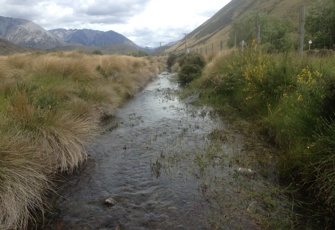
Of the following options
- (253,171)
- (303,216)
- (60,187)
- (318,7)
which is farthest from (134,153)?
(318,7)

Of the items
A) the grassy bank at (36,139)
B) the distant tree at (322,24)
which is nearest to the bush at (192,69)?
the grassy bank at (36,139)

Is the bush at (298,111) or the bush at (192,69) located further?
the bush at (192,69)

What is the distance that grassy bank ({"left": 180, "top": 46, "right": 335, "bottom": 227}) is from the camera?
4125 millimetres

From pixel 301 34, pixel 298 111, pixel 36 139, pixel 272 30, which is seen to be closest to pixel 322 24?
pixel 272 30

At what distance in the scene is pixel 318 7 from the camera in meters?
34.8

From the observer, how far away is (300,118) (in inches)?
211

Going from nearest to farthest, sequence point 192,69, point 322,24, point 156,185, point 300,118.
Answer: point 156,185 < point 300,118 < point 192,69 < point 322,24

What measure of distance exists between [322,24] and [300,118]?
3008 centimetres

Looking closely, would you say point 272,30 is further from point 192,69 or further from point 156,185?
point 156,185

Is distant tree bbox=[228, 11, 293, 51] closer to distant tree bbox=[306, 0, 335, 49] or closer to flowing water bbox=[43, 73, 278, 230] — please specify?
distant tree bbox=[306, 0, 335, 49]

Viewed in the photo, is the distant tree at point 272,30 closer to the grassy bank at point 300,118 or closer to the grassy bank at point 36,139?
the grassy bank at point 300,118

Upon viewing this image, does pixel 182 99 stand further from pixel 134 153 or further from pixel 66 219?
pixel 66 219

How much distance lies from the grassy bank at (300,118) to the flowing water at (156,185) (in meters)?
0.84

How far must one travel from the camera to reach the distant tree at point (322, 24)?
2915 centimetres
